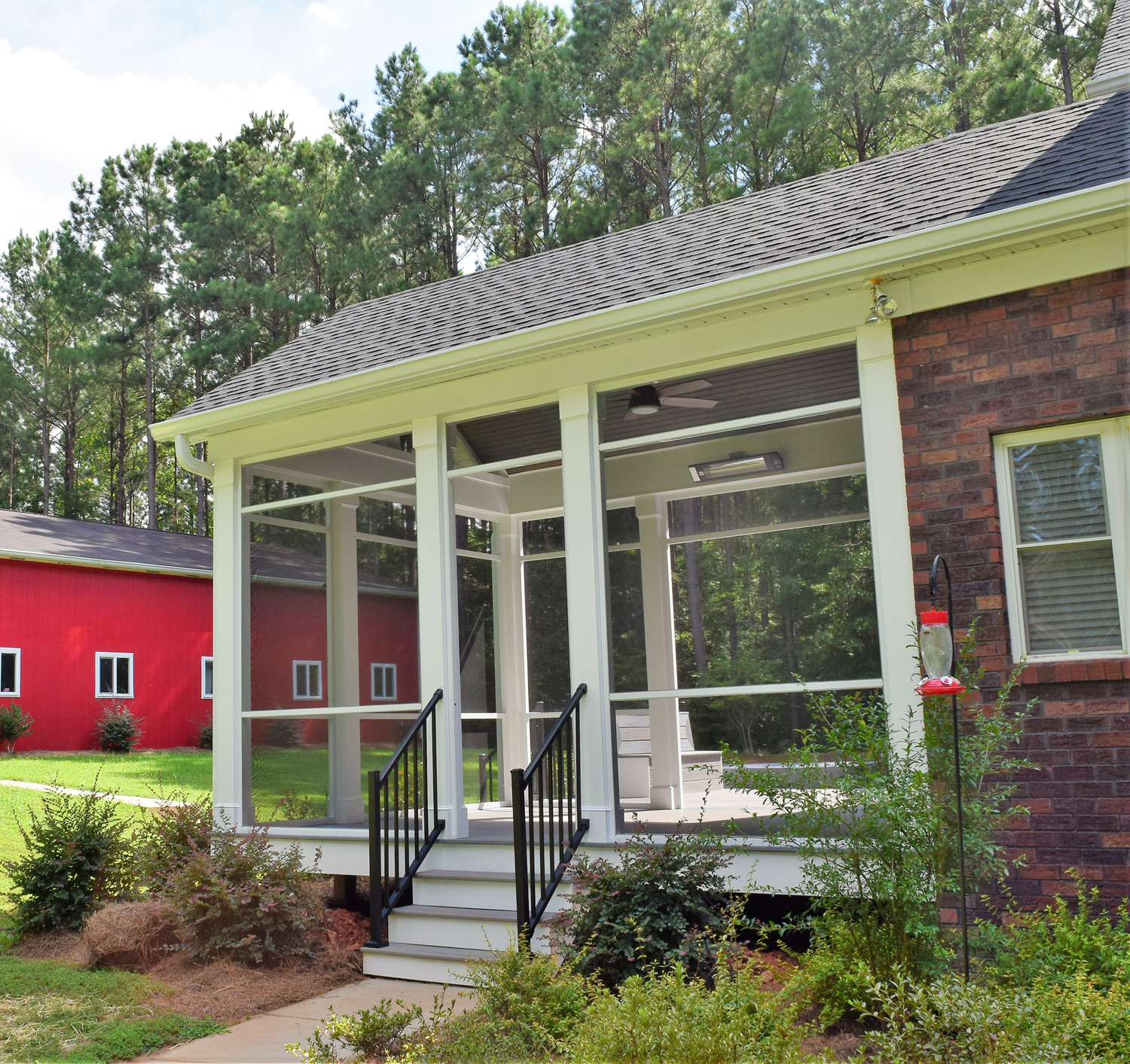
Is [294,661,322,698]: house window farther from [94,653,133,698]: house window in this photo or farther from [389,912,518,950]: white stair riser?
[94,653,133,698]: house window

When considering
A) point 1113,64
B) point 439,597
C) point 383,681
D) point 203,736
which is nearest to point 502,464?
point 439,597

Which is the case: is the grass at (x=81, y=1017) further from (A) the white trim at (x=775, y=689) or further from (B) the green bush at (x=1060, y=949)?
(B) the green bush at (x=1060, y=949)

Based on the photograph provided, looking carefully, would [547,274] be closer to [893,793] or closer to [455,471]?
[455,471]

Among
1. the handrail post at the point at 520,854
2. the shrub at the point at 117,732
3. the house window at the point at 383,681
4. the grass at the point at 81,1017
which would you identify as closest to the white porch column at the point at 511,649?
the house window at the point at 383,681

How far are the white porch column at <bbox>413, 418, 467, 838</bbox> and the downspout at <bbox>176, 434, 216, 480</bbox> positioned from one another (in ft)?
5.40

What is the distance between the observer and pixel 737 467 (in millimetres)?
7473

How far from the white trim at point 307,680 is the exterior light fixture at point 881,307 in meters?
4.27

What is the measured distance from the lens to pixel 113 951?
571cm

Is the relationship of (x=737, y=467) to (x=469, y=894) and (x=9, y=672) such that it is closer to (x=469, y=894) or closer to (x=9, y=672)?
(x=469, y=894)

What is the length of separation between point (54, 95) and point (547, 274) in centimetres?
340

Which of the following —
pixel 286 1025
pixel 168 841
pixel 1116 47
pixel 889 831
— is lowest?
pixel 286 1025

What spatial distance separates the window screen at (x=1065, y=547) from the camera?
15.1ft

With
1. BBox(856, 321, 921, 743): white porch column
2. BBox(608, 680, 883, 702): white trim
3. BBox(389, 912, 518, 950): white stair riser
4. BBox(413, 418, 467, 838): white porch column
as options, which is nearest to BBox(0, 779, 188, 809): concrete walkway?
BBox(413, 418, 467, 838): white porch column

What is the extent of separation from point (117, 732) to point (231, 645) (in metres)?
12.4
